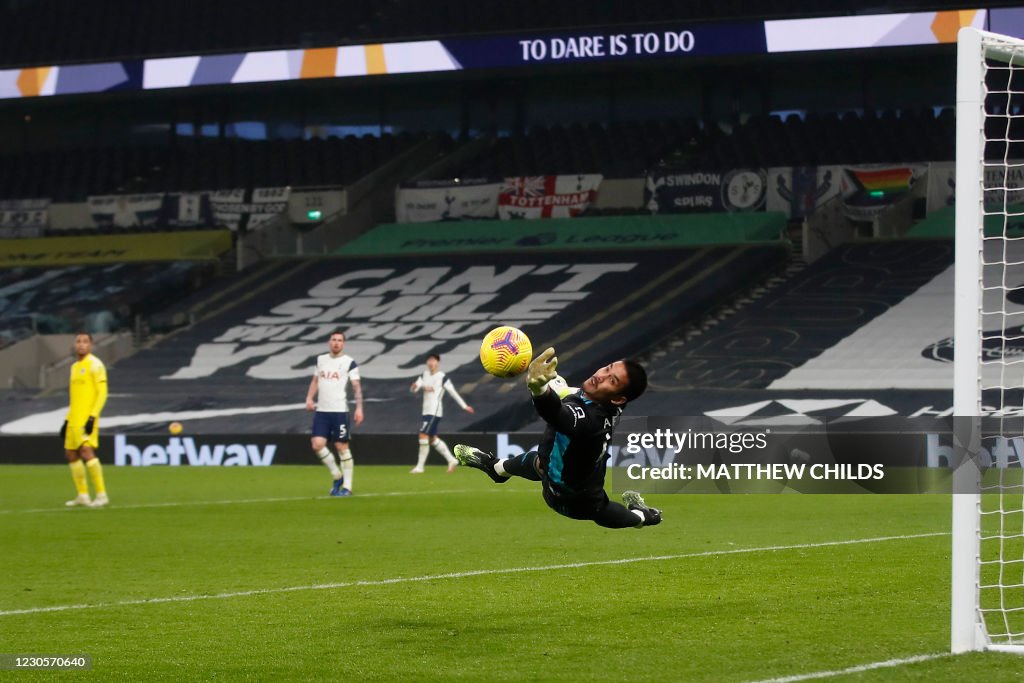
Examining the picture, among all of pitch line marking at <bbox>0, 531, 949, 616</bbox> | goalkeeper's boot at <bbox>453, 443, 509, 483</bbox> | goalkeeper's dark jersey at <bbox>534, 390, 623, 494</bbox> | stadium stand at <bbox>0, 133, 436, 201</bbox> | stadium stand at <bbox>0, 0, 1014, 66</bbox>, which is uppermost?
stadium stand at <bbox>0, 0, 1014, 66</bbox>

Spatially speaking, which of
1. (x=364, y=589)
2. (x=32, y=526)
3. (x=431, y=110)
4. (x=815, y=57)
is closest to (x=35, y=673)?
(x=364, y=589)

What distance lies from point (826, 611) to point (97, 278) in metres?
34.0

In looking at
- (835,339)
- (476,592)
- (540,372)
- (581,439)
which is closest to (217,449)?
(835,339)

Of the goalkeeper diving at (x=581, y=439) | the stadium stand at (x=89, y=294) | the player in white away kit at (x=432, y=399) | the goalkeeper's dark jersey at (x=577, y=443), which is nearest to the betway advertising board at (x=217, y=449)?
the player in white away kit at (x=432, y=399)

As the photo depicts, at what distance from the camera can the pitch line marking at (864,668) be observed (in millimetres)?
7527

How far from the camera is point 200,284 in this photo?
1597 inches

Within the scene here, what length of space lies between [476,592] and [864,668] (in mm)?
3849

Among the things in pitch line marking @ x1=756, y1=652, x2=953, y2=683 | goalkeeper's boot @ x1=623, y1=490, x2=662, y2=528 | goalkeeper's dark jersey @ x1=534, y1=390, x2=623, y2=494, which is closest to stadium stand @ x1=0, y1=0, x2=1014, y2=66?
goalkeeper's boot @ x1=623, y1=490, x2=662, y2=528

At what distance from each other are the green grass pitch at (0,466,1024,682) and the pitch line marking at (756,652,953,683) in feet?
0.24

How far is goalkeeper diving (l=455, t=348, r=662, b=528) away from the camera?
8.18 meters

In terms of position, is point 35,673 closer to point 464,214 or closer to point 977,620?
point 977,620

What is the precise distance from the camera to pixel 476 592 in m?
11.0

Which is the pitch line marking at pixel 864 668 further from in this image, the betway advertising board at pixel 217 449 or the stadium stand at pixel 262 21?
the stadium stand at pixel 262 21

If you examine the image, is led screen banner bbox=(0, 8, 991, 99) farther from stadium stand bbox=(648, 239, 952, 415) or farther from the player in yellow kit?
the player in yellow kit
